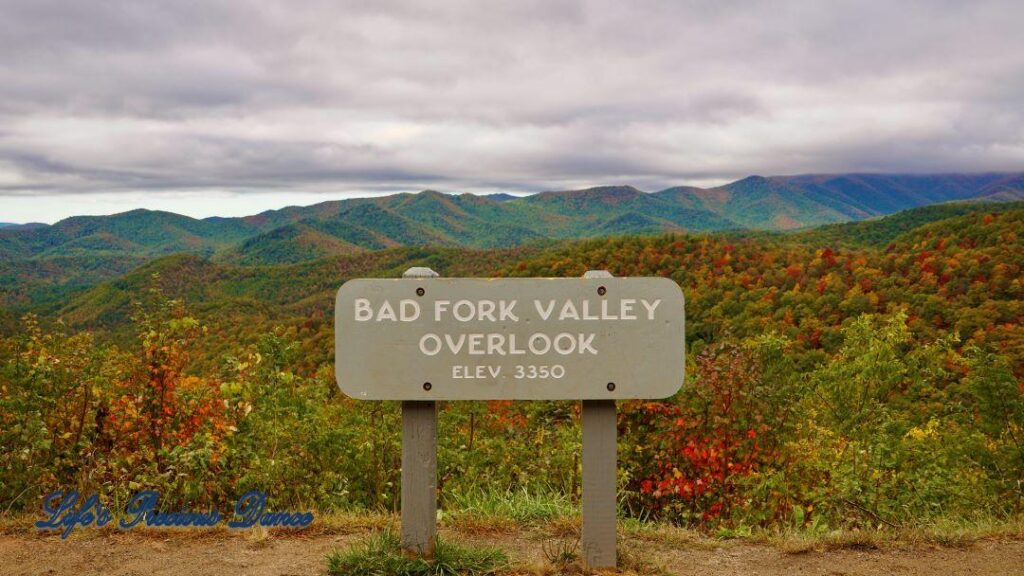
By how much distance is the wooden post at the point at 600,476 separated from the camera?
4.04 meters

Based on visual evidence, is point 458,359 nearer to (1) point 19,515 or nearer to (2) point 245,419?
(2) point 245,419

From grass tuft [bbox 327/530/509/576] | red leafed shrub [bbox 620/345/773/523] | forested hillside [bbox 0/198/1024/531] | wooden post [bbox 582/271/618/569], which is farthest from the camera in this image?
red leafed shrub [bbox 620/345/773/523]

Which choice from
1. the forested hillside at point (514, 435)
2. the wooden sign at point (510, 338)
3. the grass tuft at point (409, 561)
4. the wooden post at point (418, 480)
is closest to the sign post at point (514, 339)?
the wooden sign at point (510, 338)

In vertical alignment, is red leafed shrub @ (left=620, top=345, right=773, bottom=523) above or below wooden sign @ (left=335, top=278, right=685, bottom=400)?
below

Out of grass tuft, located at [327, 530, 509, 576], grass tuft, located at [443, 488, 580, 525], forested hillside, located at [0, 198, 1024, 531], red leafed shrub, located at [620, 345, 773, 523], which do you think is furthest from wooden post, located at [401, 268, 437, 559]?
red leafed shrub, located at [620, 345, 773, 523]

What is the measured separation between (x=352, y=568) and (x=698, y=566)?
1951mm

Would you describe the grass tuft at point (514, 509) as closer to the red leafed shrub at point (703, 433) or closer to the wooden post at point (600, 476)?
the wooden post at point (600, 476)

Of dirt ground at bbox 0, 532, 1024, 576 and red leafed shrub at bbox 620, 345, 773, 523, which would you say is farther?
red leafed shrub at bbox 620, 345, 773, 523

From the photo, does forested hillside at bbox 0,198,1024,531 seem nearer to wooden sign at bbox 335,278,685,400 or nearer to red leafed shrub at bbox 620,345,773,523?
red leafed shrub at bbox 620,345,773,523

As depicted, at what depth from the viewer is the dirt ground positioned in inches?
163

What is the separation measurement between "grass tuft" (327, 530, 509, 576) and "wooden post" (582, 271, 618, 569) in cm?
53

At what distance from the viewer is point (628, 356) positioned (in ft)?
13.1

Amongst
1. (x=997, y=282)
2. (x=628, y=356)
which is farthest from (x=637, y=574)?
(x=997, y=282)

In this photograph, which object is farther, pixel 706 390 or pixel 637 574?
pixel 706 390
